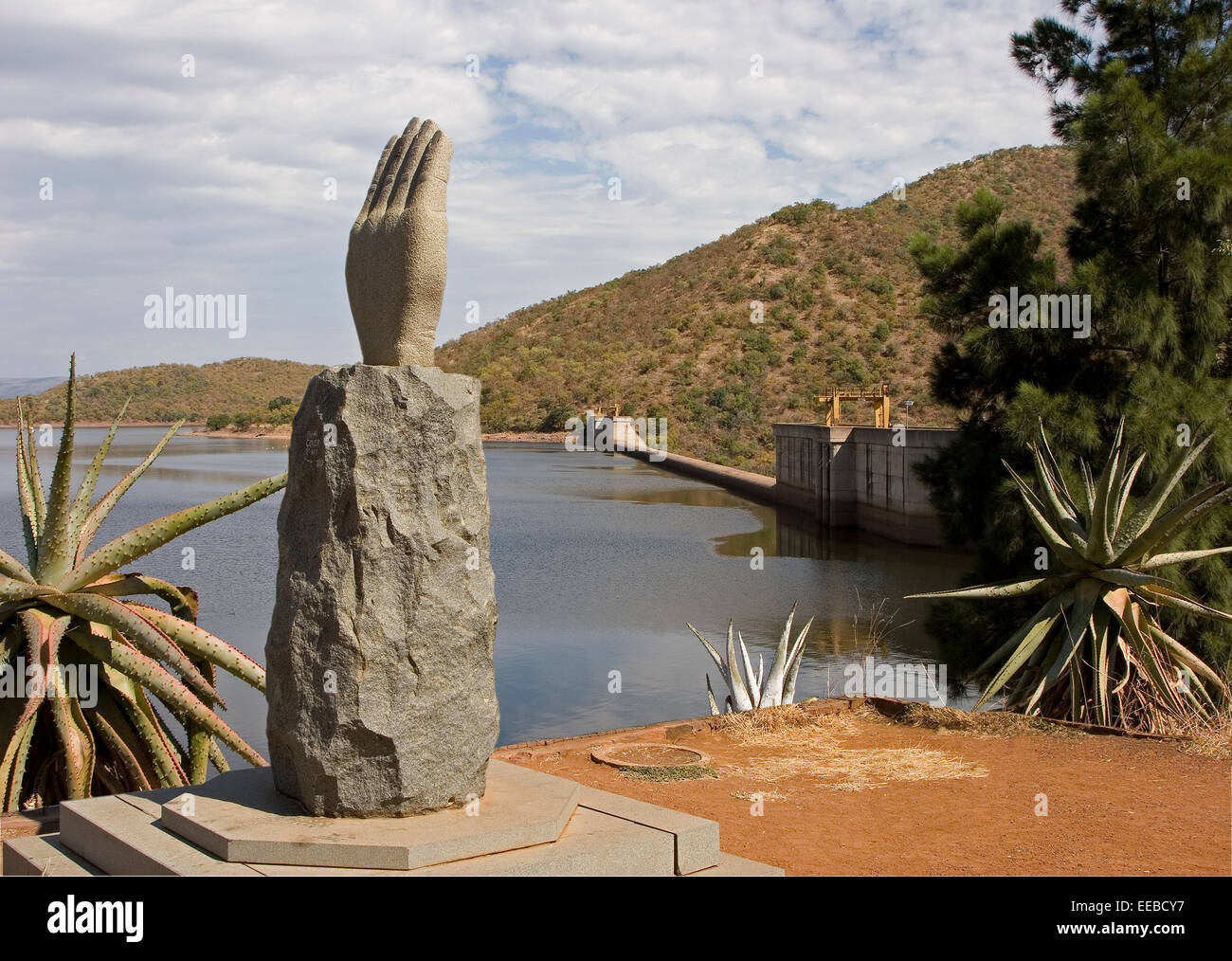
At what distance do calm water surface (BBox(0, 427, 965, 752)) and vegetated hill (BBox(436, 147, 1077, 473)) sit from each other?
20284 mm

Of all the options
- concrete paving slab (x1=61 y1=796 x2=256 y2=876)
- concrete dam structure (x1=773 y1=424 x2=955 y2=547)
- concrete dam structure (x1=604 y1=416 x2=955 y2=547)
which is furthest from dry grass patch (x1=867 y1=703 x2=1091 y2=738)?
concrete dam structure (x1=773 y1=424 x2=955 y2=547)

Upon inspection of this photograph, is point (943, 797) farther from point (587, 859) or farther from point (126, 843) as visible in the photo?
point (126, 843)

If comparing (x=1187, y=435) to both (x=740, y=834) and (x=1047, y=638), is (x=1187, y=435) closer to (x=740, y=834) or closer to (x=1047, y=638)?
(x=1047, y=638)

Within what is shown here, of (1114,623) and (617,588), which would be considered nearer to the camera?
(1114,623)

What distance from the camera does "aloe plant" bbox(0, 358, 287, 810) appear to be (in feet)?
17.7

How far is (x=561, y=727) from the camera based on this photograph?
11.5 meters

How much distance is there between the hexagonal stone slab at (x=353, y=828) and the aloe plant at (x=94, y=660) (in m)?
0.89

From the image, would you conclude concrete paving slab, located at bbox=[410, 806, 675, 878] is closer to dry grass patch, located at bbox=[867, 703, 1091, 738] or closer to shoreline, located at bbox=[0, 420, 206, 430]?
dry grass patch, located at bbox=[867, 703, 1091, 738]

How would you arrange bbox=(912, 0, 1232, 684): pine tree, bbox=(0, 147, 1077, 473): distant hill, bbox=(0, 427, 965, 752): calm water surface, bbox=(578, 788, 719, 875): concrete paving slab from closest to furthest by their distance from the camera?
1. bbox=(578, 788, 719, 875): concrete paving slab
2. bbox=(912, 0, 1232, 684): pine tree
3. bbox=(0, 427, 965, 752): calm water surface
4. bbox=(0, 147, 1077, 473): distant hill

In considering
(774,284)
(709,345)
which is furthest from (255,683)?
(774,284)

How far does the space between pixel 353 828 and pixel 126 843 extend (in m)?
0.84

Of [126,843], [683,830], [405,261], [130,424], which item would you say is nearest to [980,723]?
[683,830]

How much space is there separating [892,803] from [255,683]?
3670 mm

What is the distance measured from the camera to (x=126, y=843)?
166 inches
